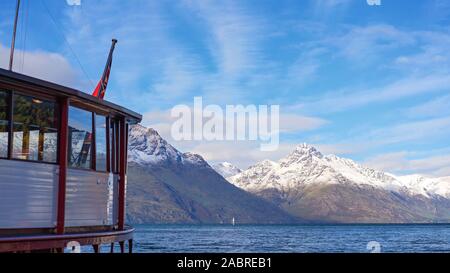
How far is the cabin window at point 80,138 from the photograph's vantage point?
1578 centimetres

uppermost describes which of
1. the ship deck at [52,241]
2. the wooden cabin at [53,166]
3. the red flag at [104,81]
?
the red flag at [104,81]

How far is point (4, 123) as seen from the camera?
13.6m

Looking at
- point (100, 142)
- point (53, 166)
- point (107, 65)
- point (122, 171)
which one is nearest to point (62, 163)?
point (53, 166)

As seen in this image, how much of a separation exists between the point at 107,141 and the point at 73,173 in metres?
2.19

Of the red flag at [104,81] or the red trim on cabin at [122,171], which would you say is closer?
the red trim on cabin at [122,171]

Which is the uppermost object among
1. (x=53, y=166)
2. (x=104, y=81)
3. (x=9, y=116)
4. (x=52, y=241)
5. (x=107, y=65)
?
(x=107, y=65)

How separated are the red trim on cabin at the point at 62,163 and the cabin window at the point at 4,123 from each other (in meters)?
1.65

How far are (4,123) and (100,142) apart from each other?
4104 millimetres

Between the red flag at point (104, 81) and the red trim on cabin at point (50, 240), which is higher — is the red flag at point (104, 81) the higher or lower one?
the higher one

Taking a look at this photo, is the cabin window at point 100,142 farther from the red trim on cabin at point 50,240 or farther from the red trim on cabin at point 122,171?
the red trim on cabin at point 50,240

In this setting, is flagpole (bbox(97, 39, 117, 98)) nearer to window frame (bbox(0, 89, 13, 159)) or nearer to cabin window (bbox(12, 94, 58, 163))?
cabin window (bbox(12, 94, 58, 163))

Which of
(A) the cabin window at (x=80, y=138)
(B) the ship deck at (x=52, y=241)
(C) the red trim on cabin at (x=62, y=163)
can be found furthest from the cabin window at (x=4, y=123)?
(A) the cabin window at (x=80, y=138)

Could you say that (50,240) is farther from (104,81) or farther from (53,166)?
(104,81)
